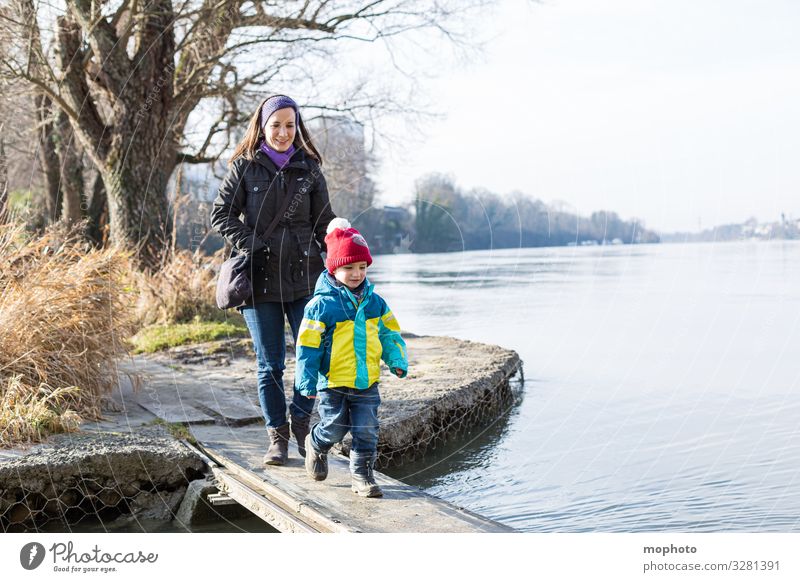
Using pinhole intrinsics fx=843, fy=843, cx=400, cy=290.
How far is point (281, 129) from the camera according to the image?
12.7ft

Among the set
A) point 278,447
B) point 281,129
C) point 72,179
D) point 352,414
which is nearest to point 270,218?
point 281,129

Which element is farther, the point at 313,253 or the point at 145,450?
the point at 145,450

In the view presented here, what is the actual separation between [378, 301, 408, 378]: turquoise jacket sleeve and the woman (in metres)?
0.51

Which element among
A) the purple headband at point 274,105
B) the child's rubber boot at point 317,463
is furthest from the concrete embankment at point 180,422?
the purple headband at point 274,105

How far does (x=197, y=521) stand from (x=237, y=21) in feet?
23.4

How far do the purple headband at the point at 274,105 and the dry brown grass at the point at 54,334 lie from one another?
194cm

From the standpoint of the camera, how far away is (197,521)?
4223 mm

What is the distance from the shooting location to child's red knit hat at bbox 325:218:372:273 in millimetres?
3549

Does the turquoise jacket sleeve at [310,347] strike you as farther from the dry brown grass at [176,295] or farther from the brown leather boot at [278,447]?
the dry brown grass at [176,295]

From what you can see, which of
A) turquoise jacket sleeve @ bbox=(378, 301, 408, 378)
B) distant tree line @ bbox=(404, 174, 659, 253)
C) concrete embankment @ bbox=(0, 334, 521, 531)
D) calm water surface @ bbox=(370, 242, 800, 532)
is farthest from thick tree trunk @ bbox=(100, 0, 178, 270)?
turquoise jacket sleeve @ bbox=(378, 301, 408, 378)

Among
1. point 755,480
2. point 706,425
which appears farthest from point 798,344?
point 755,480

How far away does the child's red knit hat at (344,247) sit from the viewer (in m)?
3.55
